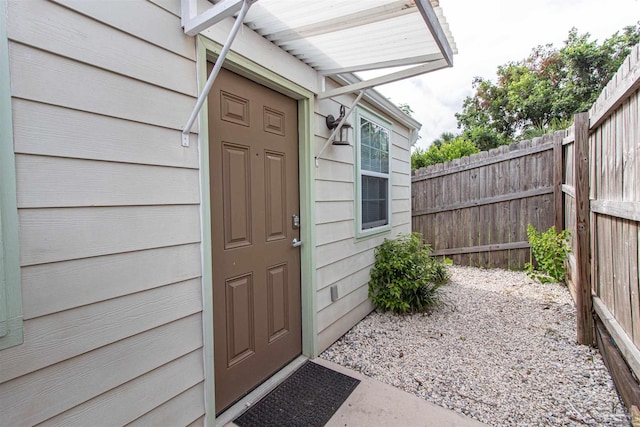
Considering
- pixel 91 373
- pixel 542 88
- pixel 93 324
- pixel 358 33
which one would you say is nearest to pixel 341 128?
pixel 358 33

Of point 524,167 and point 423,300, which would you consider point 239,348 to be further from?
point 524,167

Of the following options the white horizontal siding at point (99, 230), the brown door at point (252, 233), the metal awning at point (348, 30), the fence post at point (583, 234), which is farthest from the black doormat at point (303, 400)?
the fence post at point (583, 234)

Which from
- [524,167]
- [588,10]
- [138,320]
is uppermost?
[588,10]

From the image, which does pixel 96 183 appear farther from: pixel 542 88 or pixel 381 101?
pixel 542 88

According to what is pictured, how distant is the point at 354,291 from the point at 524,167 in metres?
3.65

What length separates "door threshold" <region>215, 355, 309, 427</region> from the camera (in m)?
1.80

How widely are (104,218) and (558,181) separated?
5.38 meters

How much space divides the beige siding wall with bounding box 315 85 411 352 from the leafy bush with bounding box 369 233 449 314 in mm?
114

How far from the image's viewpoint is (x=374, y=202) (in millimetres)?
3625

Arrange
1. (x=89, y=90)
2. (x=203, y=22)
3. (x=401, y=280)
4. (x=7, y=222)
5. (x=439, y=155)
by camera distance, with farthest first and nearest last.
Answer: (x=439, y=155) < (x=401, y=280) < (x=203, y=22) < (x=89, y=90) < (x=7, y=222)

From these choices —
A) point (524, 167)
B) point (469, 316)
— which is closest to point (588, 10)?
point (524, 167)

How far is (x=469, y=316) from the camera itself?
10.8ft

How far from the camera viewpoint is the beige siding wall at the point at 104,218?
1.03 m

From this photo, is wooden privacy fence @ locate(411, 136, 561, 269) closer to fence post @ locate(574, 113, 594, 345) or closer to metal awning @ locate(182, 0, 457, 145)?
fence post @ locate(574, 113, 594, 345)
